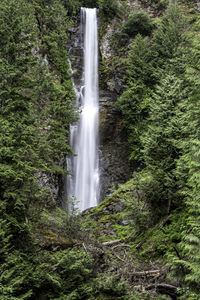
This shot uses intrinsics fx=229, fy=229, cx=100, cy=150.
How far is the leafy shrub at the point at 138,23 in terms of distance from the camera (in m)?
26.0

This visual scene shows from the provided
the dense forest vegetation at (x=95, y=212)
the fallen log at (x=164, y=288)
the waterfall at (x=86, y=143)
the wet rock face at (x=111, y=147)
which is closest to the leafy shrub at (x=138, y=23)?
the waterfall at (x=86, y=143)

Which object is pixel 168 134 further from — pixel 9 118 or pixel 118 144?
pixel 118 144

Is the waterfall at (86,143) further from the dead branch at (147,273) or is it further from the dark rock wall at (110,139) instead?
the dead branch at (147,273)

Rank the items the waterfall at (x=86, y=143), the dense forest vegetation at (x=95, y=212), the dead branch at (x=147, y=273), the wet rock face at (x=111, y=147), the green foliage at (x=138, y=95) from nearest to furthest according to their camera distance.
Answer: the dense forest vegetation at (x=95, y=212)
the dead branch at (x=147, y=273)
the green foliage at (x=138, y=95)
the waterfall at (x=86, y=143)
the wet rock face at (x=111, y=147)

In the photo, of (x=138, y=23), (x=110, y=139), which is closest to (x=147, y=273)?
(x=110, y=139)

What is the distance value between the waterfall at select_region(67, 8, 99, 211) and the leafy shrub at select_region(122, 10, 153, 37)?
464cm

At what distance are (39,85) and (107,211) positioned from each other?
9.05 meters

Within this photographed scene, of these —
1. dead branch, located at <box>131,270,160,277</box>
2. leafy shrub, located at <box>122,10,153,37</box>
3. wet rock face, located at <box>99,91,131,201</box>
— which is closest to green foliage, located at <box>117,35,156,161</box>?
wet rock face, located at <box>99,91,131,201</box>

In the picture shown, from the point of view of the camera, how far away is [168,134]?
9.46 meters

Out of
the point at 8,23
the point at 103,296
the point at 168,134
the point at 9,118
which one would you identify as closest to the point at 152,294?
the point at 103,296

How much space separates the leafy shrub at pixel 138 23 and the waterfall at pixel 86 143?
4.64 meters

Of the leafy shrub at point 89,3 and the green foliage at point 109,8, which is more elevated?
the leafy shrub at point 89,3

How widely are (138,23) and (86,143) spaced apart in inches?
615

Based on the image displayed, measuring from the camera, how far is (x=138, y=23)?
26562 millimetres
